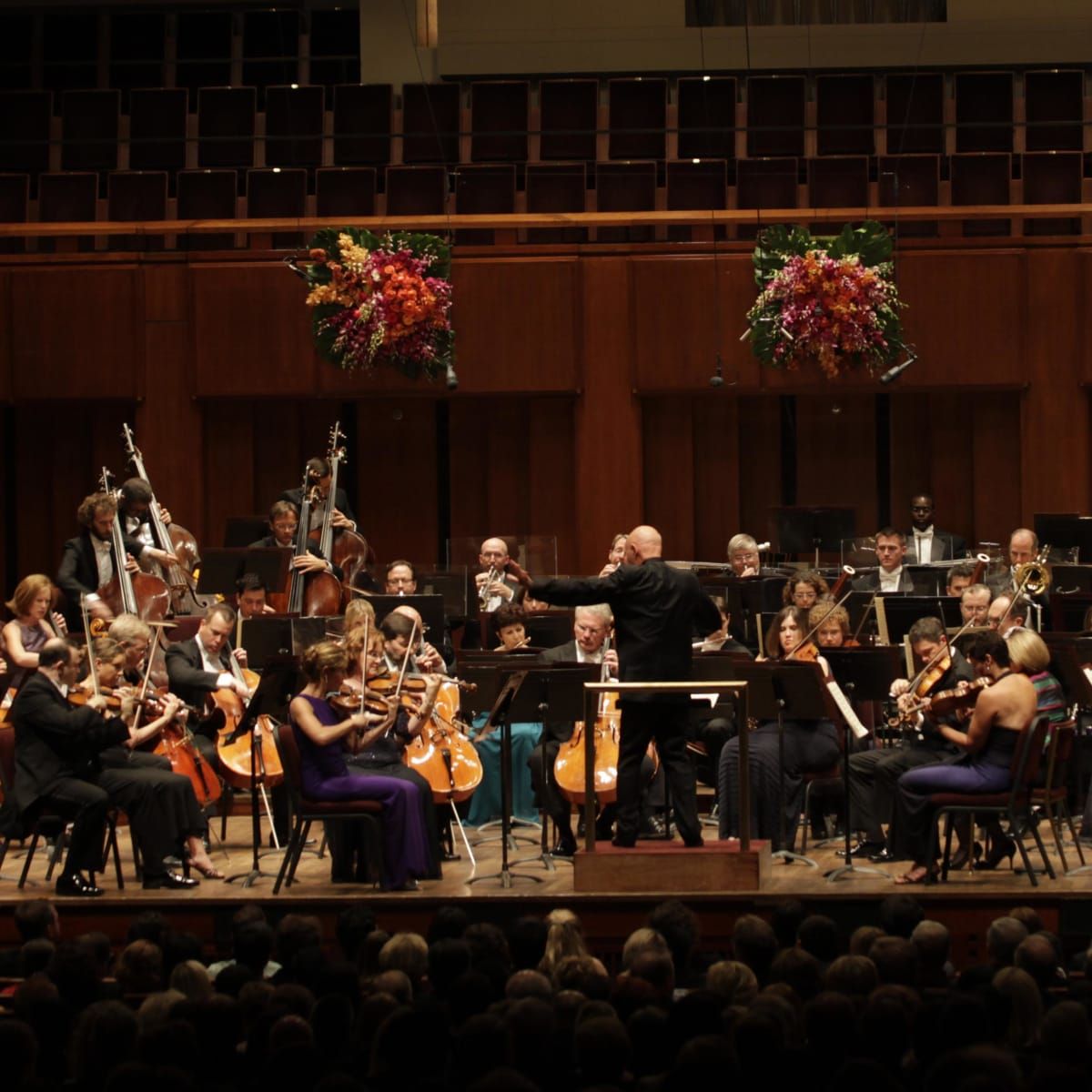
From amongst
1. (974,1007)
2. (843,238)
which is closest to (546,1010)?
(974,1007)

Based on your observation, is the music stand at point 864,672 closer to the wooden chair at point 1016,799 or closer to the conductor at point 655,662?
the wooden chair at point 1016,799

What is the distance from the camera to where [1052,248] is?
12.7m

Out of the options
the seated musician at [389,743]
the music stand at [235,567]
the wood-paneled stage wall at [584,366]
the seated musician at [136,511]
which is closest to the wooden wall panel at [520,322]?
the wood-paneled stage wall at [584,366]

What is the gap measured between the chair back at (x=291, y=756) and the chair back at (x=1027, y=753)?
2755mm

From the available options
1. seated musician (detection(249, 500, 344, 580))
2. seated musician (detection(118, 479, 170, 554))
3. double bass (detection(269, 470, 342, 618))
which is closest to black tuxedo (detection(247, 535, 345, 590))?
seated musician (detection(249, 500, 344, 580))

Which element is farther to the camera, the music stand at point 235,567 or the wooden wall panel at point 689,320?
the wooden wall panel at point 689,320

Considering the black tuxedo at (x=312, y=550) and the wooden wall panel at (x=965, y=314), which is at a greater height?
the wooden wall panel at (x=965, y=314)

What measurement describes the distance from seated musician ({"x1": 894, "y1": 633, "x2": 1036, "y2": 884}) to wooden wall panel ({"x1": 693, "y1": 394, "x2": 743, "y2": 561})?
6.34m

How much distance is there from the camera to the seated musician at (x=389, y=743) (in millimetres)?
7586

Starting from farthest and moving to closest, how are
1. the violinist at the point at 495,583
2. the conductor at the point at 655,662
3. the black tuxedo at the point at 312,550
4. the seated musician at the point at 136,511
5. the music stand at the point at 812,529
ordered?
1. the music stand at the point at 812,529
2. the black tuxedo at the point at 312,550
3. the violinist at the point at 495,583
4. the seated musician at the point at 136,511
5. the conductor at the point at 655,662

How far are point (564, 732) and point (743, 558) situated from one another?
249 centimetres

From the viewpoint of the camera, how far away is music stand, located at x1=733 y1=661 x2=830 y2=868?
7449 mm

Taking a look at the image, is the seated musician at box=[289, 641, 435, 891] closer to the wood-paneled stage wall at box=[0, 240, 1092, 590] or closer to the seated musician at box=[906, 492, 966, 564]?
the seated musician at box=[906, 492, 966, 564]

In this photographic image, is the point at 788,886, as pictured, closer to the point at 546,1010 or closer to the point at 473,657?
the point at 473,657
